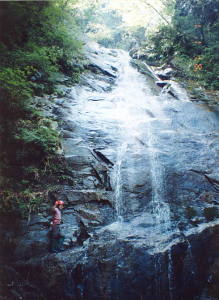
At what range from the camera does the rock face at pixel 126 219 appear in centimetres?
529

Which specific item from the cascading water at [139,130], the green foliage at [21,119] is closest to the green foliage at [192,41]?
the cascading water at [139,130]

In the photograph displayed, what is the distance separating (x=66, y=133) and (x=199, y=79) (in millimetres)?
9917

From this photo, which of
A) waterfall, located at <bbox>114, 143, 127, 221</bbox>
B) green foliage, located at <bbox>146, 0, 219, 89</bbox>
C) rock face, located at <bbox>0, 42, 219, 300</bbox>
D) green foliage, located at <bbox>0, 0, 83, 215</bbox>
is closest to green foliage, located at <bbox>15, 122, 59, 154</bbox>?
green foliage, located at <bbox>0, 0, 83, 215</bbox>

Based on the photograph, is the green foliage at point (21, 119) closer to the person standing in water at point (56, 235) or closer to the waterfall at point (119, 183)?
the person standing in water at point (56, 235)

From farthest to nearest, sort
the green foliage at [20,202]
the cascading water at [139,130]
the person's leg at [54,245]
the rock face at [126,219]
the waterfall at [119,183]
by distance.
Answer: the cascading water at [139,130] → the waterfall at [119,183] → the green foliage at [20,202] → the person's leg at [54,245] → the rock face at [126,219]

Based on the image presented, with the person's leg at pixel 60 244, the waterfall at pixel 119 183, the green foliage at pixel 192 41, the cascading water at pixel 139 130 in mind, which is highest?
the green foliage at pixel 192 41

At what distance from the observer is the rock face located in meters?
5.29

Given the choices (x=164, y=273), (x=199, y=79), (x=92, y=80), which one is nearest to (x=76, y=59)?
(x=92, y=80)

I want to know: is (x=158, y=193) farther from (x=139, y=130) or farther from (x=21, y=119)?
(x=21, y=119)

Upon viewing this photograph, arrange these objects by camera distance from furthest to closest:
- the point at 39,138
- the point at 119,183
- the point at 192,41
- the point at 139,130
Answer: the point at 192,41 → the point at 139,130 → the point at 119,183 → the point at 39,138

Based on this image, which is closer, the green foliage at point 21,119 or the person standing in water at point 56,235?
the person standing in water at point 56,235

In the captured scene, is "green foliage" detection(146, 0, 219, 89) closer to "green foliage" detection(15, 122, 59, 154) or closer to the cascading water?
the cascading water

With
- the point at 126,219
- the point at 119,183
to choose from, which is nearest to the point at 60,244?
the point at 126,219

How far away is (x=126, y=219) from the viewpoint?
6.46 meters
